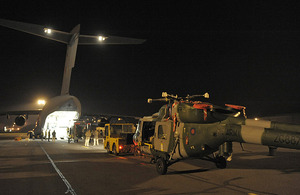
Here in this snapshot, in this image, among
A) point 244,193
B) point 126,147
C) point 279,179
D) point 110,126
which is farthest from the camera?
point 110,126

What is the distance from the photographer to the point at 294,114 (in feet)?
114

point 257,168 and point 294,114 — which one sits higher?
point 294,114

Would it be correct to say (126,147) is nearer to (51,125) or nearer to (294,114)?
(51,125)

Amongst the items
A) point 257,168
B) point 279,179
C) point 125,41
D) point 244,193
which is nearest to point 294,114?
point 125,41

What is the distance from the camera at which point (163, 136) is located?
11.5m

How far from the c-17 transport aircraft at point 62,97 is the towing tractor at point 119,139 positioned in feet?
46.6

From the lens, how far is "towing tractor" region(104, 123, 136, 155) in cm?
1747

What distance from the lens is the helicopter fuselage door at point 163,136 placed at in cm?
1119

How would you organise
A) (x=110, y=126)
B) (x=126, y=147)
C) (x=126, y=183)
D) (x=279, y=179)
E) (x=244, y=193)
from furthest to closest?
1. (x=110, y=126)
2. (x=126, y=147)
3. (x=279, y=179)
4. (x=126, y=183)
5. (x=244, y=193)

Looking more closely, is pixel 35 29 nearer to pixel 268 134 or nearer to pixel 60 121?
pixel 60 121

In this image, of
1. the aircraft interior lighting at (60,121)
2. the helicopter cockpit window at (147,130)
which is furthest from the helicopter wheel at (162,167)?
the aircraft interior lighting at (60,121)

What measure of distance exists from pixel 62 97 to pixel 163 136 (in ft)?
78.4

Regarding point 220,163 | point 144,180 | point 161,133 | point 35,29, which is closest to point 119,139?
→ point 161,133

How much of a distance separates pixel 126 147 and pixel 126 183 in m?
8.27
